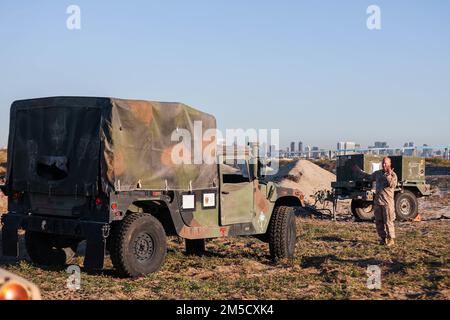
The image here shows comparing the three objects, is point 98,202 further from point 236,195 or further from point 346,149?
point 346,149

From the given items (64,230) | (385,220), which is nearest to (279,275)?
(64,230)

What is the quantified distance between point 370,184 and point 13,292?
1571 centimetres

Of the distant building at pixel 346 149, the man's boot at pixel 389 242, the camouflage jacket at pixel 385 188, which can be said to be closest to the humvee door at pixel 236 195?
the camouflage jacket at pixel 385 188

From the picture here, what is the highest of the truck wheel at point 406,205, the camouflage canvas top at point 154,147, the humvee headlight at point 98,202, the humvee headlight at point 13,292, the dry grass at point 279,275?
the camouflage canvas top at point 154,147

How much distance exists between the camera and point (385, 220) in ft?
38.9

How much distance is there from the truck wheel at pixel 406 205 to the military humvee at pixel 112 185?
31.8 ft

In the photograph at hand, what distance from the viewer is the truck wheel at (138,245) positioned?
8.01 m

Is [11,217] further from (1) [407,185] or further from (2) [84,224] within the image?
(1) [407,185]

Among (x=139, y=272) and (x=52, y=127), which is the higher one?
(x=52, y=127)

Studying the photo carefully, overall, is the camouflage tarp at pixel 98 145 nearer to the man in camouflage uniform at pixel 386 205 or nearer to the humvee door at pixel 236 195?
the humvee door at pixel 236 195

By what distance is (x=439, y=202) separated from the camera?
23.5 meters
